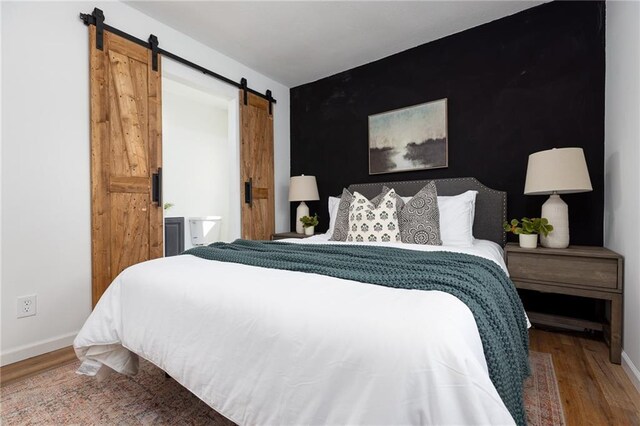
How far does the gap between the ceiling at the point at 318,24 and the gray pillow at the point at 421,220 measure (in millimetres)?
1552

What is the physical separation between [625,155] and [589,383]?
1352 mm

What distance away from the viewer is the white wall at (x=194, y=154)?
4.62 meters

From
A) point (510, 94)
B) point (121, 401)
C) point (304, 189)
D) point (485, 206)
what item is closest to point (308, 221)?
point (304, 189)

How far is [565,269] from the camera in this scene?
6.65 ft

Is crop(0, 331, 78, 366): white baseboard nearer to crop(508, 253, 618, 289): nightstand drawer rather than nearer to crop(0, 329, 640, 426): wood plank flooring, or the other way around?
crop(0, 329, 640, 426): wood plank flooring

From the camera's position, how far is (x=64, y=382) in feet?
5.57

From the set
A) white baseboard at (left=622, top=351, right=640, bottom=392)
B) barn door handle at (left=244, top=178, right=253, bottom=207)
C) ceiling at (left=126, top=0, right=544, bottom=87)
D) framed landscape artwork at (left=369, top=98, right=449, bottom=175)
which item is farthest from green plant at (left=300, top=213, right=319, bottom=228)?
white baseboard at (left=622, top=351, right=640, bottom=392)

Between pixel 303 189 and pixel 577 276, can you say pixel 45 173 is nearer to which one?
pixel 303 189

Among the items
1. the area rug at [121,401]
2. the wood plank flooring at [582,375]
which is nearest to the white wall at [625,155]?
the wood plank flooring at [582,375]

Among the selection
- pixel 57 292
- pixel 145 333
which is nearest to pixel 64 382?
pixel 57 292

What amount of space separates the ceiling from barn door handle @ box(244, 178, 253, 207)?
1356mm

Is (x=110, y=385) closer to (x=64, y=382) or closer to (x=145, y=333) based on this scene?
(x=64, y=382)

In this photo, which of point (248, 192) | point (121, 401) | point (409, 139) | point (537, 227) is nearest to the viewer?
point (121, 401)

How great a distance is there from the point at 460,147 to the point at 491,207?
66cm
